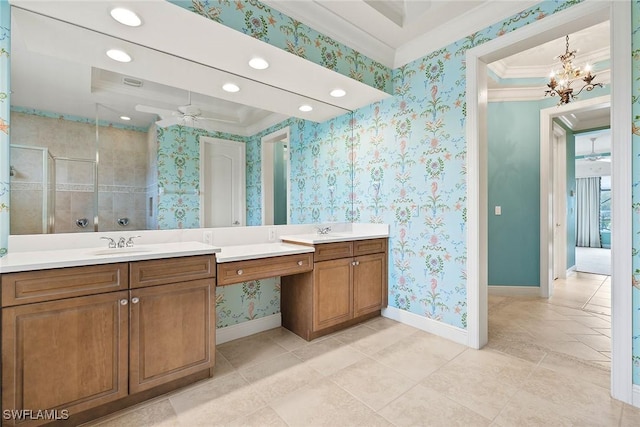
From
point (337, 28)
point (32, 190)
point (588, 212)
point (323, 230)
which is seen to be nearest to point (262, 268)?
point (323, 230)

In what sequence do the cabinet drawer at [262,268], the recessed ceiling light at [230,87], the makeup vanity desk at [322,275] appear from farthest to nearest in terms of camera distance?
the recessed ceiling light at [230,87] → the makeup vanity desk at [322,275] → the cabinet drawer at [262,268]

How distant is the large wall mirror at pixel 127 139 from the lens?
1.63m

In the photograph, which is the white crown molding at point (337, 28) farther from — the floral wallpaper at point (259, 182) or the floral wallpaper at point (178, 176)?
the floral wallpaper at point (178, 176)

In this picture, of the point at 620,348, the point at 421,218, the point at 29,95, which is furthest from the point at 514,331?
the point at 29,95

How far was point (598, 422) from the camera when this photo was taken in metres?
1.46

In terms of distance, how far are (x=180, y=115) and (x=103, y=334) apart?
5.06 ft

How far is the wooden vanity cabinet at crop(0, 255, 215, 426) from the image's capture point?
127cm

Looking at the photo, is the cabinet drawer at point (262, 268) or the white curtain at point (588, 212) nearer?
the cabinet drawer at point (262, 268)

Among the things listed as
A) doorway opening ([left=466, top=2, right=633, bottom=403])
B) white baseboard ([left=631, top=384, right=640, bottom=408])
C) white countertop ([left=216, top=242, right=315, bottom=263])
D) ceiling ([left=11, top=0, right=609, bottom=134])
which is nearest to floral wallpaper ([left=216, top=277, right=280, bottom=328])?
white countertop ([left=216, top=242, right=315, bottom=263])

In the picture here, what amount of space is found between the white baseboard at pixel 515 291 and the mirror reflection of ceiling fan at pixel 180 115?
392 centimetres

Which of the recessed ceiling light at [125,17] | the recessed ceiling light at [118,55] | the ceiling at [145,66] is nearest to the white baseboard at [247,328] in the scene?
the ceiling at [145,66]

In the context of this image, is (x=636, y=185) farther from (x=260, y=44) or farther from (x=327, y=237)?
(x=260, y=44)

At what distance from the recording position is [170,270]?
164 centimetres

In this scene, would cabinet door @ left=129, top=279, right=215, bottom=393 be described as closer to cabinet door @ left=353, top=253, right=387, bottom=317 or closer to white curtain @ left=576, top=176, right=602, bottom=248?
cabinet door @ left=353, top=253, right=387, bottom=317
